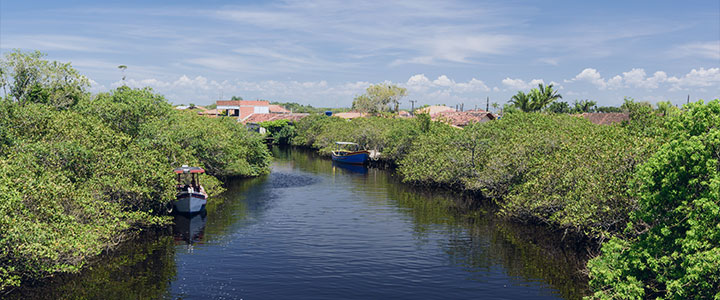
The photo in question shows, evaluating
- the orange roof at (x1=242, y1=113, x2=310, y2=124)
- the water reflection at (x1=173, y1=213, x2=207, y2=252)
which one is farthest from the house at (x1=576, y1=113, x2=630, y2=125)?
the orange roof at (x1=242, y1=113, x2=310, y2=124)

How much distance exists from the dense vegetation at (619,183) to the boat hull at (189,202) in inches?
918

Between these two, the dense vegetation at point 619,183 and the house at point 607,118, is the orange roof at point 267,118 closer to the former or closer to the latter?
the house at point 607,118

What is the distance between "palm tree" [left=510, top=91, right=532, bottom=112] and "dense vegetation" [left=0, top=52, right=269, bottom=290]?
5393 centimetres

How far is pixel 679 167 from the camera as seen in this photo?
1694 centimetres

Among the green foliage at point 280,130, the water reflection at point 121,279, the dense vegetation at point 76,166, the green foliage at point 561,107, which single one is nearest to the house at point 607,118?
the green foliage at point 561,107

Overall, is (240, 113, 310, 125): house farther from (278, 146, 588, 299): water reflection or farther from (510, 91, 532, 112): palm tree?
(278, 146, 588, 299): water reflection

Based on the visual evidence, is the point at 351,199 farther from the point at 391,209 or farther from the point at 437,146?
the point at 437,146

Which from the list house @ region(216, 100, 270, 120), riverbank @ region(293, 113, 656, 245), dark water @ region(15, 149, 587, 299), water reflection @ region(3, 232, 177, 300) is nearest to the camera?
water reflection @ region(3, 232, 177, 300)

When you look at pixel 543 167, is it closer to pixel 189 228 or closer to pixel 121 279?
pixel 189 228

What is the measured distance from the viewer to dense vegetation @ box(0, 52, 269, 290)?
21281 mm

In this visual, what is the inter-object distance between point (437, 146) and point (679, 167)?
41457 mm

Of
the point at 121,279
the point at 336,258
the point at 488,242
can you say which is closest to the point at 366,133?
the point at 488,242

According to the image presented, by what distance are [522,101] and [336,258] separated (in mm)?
67727

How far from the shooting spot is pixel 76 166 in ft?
98.7
